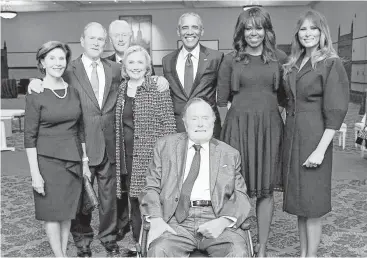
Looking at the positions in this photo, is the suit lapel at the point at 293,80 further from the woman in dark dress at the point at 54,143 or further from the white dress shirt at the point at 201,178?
the woman in dark dress at the point at 54,143

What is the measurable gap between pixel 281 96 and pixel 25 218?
2692 millimetres

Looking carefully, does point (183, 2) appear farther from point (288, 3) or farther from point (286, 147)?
point (286, 147)

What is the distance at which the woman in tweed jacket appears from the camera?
9.50ft

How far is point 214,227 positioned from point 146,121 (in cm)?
95

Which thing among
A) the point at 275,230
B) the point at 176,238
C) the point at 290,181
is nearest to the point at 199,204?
the point at 176,238

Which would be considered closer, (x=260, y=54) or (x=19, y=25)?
(x=260, y=54)

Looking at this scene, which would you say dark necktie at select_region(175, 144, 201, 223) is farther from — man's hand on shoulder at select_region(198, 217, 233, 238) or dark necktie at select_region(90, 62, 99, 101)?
dark necktie at select_region(90, 62, 99, 101)

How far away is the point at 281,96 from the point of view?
290 cm

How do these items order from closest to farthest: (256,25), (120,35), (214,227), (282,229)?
(214,227) → (256,25) → (120,35) → (282,229)

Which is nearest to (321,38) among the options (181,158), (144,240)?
(181,158)

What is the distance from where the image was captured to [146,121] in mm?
2891

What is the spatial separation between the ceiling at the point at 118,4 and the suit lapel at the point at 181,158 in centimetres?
1458

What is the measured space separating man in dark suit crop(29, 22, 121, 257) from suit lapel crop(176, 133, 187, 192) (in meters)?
0.77

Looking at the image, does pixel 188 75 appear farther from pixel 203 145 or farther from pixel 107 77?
pixel 203 145
